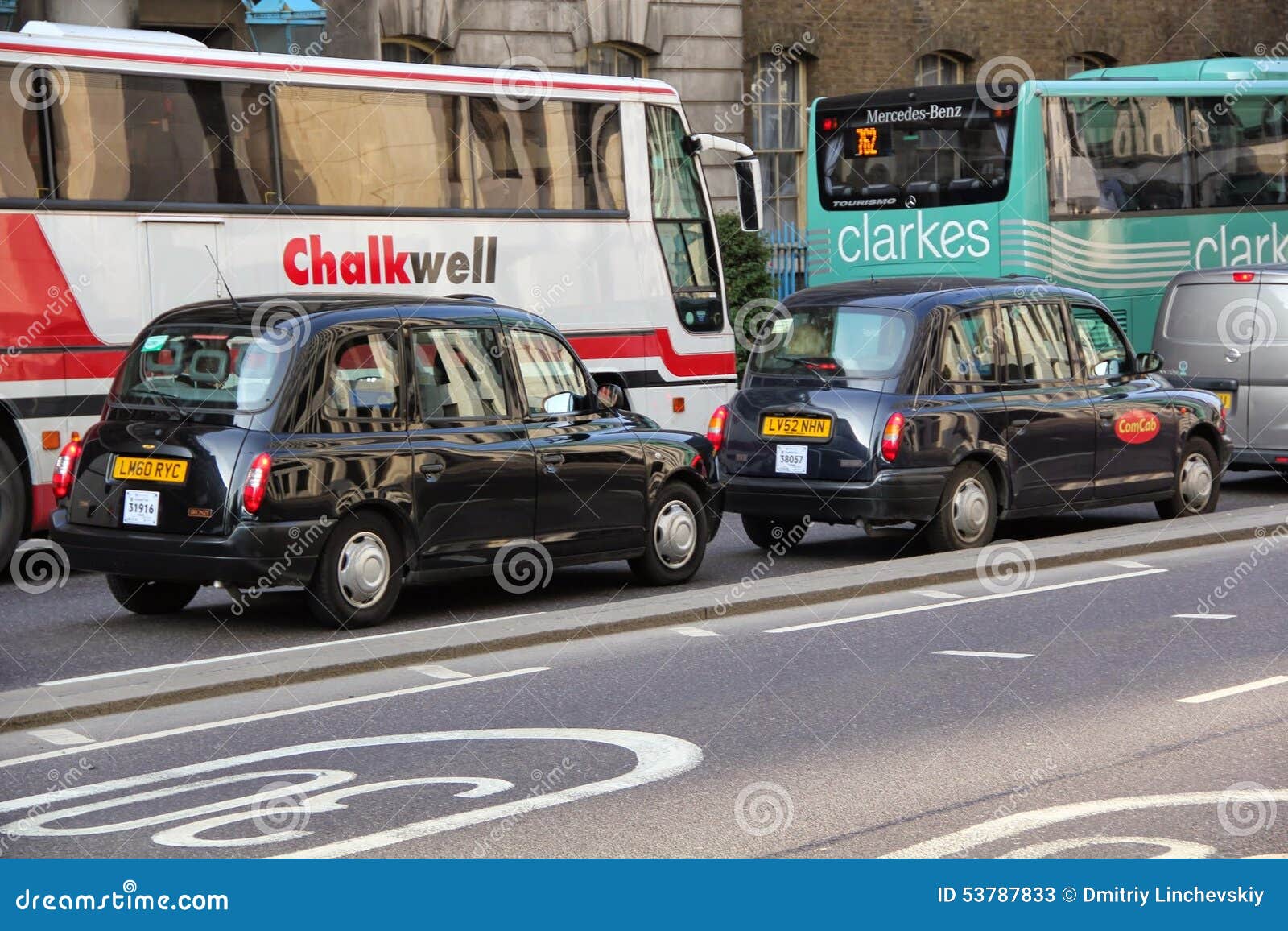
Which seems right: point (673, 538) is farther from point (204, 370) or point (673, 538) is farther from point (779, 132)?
point (779, 132)

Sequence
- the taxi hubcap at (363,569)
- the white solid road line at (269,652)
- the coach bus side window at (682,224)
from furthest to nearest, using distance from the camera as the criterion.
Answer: the coach bus side window at (682,224), the taxi hubcap at (363,569), the white solid road line at (269,652)

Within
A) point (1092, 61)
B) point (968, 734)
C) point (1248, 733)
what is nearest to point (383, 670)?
point (968, 734)

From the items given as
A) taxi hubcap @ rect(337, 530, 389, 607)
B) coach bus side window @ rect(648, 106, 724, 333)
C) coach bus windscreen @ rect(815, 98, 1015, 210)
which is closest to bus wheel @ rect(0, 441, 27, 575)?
taxi hubcap @ rect(337, 530, 389, 607)

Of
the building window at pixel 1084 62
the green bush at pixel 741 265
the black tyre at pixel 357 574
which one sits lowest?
the black tyre at pixel 357 574

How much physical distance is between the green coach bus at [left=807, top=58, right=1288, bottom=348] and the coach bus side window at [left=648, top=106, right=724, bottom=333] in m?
3.98

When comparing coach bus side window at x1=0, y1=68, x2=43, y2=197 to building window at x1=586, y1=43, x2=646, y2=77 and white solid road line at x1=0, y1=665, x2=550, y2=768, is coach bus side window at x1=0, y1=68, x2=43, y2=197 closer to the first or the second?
white solid road line at x1=0, y1=665, x2=550, y2=768

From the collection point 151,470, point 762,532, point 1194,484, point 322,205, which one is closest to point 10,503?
point 151,470

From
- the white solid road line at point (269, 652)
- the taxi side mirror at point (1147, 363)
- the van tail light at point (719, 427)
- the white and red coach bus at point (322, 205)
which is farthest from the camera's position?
the taxi side mirror at point (1147, 363)

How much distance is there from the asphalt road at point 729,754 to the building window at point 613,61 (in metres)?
19.6

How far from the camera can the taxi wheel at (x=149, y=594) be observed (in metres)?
10.9

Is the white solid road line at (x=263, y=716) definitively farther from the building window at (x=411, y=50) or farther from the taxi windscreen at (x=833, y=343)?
the building window at (x=411, y=50)

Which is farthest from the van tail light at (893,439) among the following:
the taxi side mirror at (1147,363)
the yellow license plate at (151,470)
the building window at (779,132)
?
the building window at (779,132)

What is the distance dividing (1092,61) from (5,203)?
25.8 meters

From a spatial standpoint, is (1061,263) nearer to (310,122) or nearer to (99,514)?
(310,122)
